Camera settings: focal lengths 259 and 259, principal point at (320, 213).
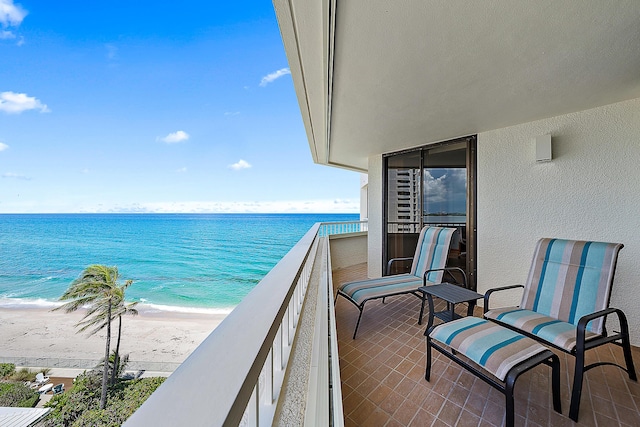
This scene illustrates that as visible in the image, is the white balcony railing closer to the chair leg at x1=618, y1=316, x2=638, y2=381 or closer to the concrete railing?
the chair leg at x1=618, y1=316, x2=638, y2=381

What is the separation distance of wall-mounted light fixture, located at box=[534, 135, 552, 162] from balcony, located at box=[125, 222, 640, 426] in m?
2.07

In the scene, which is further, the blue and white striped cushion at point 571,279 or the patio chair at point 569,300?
the blue and white striped cushion at point 571,279

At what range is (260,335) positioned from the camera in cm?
54

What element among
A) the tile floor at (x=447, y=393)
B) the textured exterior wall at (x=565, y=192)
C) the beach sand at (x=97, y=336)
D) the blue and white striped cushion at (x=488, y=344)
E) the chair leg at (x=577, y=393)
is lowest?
the beach sand at (x=97, y=336)

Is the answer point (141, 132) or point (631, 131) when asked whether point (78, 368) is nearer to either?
point (631, 131)

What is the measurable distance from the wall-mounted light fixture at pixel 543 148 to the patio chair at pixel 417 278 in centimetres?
128

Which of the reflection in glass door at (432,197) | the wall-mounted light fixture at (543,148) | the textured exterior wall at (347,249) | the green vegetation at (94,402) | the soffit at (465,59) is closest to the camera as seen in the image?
the soffit at (465,59)

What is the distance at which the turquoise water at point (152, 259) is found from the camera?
1463 centimetres

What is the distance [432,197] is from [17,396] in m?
9.74

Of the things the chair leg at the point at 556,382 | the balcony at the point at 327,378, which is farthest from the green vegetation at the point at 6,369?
the chair leg at the point at 556,382

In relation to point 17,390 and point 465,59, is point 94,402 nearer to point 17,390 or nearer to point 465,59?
point 17,390

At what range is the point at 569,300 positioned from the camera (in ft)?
7.63

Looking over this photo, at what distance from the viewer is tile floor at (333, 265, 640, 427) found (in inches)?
68.1

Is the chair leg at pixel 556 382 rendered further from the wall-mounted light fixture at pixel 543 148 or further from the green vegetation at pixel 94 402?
the green vegetation at pixel 94 402
